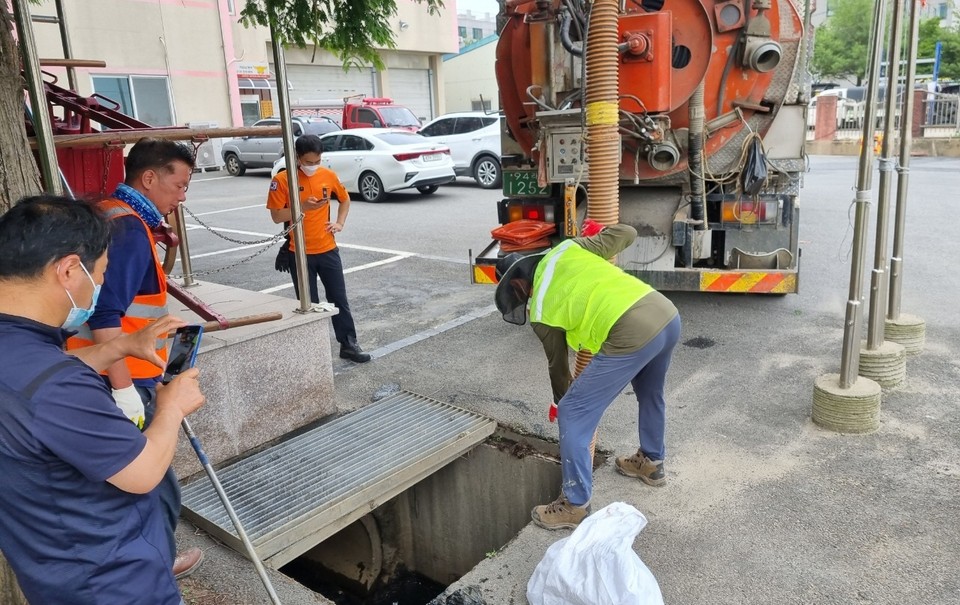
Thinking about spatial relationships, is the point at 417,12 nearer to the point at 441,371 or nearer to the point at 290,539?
the point at 441,371

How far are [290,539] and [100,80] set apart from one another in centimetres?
2067

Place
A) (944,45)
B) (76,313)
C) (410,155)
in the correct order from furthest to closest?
(944,45), (410,155), (76,313)

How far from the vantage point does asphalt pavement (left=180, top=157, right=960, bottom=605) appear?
288 centimetres

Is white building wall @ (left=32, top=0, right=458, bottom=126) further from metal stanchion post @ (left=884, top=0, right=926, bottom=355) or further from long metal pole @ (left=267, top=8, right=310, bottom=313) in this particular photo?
metal stanchion post @ (left=884, top=0, right=926, bottom=355)

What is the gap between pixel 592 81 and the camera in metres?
3.42

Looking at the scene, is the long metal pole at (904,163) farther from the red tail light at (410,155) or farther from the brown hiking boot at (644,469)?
the red tail light at (410,155)

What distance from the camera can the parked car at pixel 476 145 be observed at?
50.2 feet

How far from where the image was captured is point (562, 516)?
321 centimetres

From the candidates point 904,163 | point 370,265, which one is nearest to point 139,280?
point 904,163

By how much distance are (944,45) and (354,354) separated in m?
34.9

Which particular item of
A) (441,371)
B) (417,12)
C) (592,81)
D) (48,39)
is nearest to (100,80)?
(48,39)

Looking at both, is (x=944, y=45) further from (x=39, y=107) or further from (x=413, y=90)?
(x=39, y=107)

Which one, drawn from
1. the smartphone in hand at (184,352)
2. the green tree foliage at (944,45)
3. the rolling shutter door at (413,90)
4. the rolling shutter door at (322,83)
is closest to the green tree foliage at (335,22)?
the smartphone in hand at (184,352)

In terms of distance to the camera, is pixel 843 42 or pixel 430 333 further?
pixel 843 42
